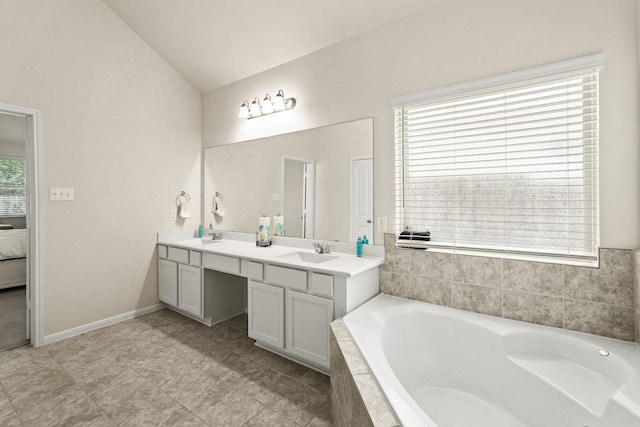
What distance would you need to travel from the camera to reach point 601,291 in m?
1.54

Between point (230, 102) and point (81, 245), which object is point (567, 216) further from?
point (81, 245)

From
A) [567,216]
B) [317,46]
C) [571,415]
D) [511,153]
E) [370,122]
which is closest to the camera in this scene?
[571,415]

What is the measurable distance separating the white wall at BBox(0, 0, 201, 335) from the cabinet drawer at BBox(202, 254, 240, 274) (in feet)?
2.99

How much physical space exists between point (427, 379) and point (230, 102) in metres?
3.13

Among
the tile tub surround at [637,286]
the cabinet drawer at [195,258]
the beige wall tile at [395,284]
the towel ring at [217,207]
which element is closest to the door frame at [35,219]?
the cabinet drawer at [195,258]

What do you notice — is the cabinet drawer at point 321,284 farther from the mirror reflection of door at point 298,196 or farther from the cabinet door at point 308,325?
the mirror reflection of door at point 298,196

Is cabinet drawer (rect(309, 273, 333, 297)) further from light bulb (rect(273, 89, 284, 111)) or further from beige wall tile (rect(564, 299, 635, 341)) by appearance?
light bulb (rect(273, 89, 284, 111))

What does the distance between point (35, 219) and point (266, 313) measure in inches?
79.3

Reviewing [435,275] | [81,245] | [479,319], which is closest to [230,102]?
[81,245]

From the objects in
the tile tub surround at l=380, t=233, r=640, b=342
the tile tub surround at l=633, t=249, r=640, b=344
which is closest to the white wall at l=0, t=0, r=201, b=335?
the tile tub surround at l=380, t=233, r=640, b=342

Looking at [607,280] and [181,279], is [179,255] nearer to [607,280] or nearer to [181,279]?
[181,279]

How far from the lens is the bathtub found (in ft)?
3.84

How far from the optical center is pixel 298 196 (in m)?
2.63

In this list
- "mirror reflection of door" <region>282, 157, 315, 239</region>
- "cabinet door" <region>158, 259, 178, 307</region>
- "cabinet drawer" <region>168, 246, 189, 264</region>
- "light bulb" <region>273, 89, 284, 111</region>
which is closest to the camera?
"mirror reflection of door" <region>282, 157, 315, 239</region>
